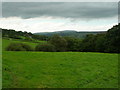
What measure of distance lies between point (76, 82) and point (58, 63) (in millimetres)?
5015

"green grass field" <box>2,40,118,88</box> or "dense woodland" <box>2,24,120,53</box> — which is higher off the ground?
"dense woodland" <box>2,24,120,53</box>

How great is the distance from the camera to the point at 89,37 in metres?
65.3

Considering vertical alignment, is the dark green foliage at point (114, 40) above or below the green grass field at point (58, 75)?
above

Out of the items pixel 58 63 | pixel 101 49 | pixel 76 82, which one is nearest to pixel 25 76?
pixel 76 82

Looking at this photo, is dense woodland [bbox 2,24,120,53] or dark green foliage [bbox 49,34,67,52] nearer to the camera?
dense woodland [bbox 2,24,120,53]

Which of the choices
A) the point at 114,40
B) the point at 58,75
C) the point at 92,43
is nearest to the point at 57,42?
the point at 92,43

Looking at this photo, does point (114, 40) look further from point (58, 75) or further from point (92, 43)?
point (58, 75)

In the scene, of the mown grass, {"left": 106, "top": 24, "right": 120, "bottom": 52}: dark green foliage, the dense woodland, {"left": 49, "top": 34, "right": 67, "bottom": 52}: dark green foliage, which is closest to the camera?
the mown grass

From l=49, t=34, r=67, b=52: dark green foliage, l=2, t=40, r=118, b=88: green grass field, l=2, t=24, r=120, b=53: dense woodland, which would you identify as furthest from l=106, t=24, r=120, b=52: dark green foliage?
l=2, t=40, r=118, b=88: green grass field

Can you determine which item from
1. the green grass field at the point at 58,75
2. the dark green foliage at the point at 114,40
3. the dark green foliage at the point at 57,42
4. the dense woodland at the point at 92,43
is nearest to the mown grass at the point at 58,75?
the green grass field at the point at 58,75

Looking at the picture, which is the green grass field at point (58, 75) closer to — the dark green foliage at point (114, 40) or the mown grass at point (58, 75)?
the mown grass at point (58, 75)

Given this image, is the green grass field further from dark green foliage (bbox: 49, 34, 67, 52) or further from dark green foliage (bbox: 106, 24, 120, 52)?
dark green foliage (bbox: 49, 34, 67, 52)

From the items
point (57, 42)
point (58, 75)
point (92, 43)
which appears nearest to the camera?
point (58, 75)

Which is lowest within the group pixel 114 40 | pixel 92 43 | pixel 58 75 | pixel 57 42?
pixel 58 75
